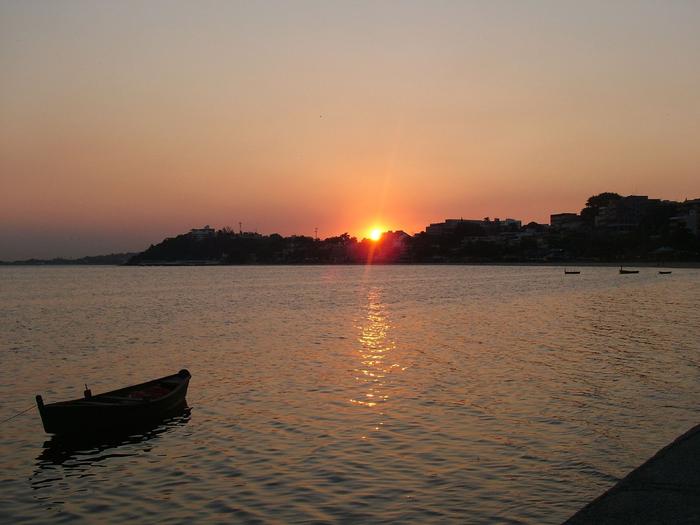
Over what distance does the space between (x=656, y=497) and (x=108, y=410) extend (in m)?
16.1

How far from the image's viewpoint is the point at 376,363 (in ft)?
115

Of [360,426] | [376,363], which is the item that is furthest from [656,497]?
[376,363]

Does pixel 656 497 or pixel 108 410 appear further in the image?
pixel 108 410

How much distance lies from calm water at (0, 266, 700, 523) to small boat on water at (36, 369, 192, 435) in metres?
0.72

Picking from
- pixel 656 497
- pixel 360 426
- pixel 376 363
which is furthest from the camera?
pixel 376 363

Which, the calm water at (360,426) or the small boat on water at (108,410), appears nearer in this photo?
the calm water at (360,426)

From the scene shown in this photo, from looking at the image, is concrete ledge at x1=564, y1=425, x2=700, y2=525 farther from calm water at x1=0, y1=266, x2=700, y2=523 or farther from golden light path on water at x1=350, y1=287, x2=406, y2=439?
golden light path on water at x1=350, y1=287, x2=406, y2=439

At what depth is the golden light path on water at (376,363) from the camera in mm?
25241

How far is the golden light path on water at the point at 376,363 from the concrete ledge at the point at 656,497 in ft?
29.5

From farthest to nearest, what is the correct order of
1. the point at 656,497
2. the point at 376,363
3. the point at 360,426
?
1. the point at 376,363
2. the point at 360,426
3. the point at 656,497

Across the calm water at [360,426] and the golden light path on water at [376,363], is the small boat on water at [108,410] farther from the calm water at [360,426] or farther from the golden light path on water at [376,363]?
the golden light path on water at [376,363]

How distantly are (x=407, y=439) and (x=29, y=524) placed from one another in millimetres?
9914

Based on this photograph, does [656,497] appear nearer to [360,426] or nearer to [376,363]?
[360,426]

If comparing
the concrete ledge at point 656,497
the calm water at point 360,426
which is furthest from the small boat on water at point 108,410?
the concrete ledge at point 656,497
